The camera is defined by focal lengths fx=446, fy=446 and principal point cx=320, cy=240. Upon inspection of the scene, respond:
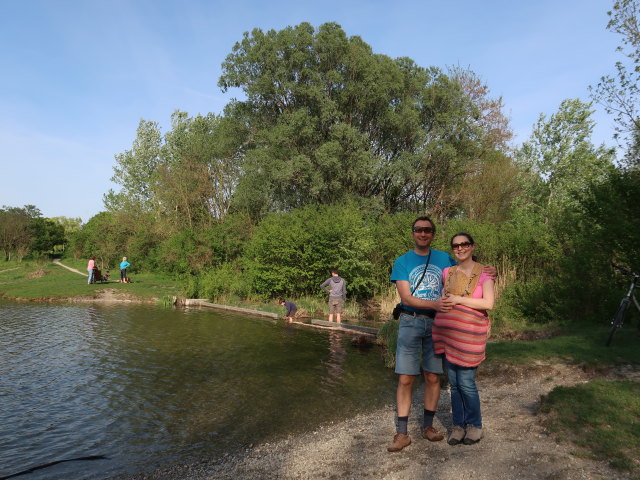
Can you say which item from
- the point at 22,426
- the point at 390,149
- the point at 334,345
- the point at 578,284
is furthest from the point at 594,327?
the point at 390,149

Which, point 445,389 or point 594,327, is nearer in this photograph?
point 445,389

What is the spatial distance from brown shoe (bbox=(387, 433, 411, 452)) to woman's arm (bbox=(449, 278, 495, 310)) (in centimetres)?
182

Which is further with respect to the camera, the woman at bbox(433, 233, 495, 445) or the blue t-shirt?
the blue t-shirt

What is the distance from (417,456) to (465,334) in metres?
1.55

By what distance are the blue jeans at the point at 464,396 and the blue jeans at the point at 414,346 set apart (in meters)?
0.20

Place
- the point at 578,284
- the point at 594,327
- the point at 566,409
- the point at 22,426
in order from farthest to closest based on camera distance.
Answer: the point at 578,284
the point at 594,327
the point at 22,426
the point at 566,409

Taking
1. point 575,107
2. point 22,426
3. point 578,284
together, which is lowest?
point 22,426

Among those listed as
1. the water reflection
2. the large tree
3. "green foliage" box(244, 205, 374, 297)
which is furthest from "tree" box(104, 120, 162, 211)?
the water reflection

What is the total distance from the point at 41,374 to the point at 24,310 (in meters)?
14.1

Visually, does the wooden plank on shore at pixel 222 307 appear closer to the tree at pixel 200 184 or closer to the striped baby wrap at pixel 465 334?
the tree at pixel 200 184

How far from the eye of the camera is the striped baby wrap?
4988 millimetres

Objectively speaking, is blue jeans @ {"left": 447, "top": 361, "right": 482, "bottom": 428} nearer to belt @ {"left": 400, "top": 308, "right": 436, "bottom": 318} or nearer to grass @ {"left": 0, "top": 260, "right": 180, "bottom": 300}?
belt @ {"left": 400, "top": 308, "right": 436, "bottom": 318}

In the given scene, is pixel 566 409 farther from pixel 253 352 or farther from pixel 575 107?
pixel 575 107

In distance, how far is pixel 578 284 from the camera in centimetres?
1312
